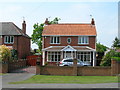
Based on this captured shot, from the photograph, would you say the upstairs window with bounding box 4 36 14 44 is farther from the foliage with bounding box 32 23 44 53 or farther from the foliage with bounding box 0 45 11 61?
the foliage with bounding box 32 23 44 53

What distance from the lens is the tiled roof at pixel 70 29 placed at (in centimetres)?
4456

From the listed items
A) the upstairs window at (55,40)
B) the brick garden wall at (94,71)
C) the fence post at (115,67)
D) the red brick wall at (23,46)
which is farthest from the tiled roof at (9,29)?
the fence post at (115,67)

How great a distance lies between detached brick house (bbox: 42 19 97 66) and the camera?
4284 centimetres

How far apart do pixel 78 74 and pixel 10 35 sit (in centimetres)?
2167

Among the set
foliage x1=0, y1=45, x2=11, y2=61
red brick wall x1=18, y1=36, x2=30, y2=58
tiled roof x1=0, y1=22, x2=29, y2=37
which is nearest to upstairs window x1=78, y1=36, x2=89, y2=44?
red brick wall x1=18, y1=36, x2=30, y2=58

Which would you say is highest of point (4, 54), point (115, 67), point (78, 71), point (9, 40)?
point (9, 40)

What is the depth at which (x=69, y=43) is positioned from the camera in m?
44.6

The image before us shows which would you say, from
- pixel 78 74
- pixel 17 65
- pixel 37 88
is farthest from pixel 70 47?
pixel 37 88

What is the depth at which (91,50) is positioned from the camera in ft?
138

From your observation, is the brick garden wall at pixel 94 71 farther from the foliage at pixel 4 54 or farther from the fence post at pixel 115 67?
the foliage at pixel 4 54

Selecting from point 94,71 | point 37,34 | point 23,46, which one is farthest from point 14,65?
point 37,34

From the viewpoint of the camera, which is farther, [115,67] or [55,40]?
[55,40]

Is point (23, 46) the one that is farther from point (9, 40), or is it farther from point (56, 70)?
point (56, 70)

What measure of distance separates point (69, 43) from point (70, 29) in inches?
125
